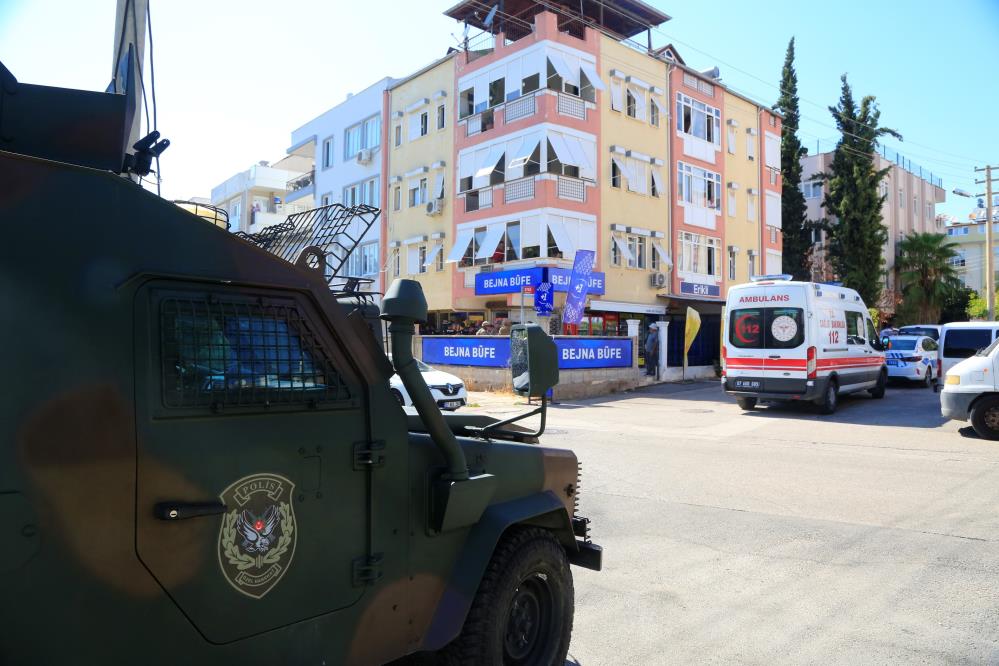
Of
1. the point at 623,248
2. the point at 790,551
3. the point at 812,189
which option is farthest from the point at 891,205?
the point at 790,551

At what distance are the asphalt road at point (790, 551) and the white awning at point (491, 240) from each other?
1623 centimetres

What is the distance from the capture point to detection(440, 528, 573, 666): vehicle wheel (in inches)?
110

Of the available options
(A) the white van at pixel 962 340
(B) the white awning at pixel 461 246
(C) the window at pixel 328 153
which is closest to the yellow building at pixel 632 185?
(B) the white awning at pixel 461 246

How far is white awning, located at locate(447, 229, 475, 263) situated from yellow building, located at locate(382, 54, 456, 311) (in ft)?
4.73

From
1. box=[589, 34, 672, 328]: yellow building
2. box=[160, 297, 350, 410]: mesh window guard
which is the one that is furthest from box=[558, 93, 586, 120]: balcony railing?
box=[160, 297, 350, 410]: mesh window guard

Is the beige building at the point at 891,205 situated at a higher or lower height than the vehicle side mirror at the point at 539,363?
higher

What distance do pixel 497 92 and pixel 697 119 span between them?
32.5 feet

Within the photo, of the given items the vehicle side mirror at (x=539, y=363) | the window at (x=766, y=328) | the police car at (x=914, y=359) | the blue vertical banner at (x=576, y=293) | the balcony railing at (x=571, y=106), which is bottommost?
the police car at (x=914, y=359)

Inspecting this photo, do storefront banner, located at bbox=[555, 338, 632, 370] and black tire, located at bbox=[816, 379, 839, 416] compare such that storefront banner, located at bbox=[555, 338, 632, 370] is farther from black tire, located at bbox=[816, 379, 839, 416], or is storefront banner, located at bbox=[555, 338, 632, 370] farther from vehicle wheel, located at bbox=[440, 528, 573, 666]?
vehicle wheel, located at bbox=[440, 528, 573, 666]

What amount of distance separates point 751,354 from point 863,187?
1198 inches

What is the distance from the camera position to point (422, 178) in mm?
31750

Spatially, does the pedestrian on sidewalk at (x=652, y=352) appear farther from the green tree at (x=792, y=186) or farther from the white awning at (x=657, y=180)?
the green tree at (x=792, y=186)

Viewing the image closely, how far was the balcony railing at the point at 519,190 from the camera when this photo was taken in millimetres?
25781

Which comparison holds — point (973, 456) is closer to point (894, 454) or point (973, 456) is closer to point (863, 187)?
point (894, 454)
